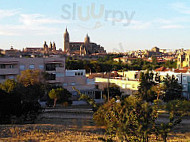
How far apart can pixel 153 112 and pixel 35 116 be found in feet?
31.9

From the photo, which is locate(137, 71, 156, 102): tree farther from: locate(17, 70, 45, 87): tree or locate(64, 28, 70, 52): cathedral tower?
locate(64, 28, 70, 52): cathedral tower

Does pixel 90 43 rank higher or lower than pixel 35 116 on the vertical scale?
higher

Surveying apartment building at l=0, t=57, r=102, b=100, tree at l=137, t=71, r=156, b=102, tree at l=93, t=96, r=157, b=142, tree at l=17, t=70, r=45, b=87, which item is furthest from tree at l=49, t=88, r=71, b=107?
tree at l=93, t=96, r=157, b=142

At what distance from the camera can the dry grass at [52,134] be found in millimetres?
11188

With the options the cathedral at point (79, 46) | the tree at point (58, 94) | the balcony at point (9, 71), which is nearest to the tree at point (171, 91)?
the tree at point (58, 94)

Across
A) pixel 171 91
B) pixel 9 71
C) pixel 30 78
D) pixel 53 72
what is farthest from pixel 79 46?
pixel 30 78

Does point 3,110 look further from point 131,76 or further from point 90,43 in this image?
point 90,43

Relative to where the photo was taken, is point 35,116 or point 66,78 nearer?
point 35,116

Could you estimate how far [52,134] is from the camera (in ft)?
40.0

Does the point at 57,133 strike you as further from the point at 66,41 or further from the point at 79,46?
the point at 79,46

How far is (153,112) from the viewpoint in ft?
25.7

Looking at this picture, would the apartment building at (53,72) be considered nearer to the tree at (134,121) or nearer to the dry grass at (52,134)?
the dry grass at (52,134)

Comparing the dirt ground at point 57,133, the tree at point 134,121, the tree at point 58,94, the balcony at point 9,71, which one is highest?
the balcony at point 9,71

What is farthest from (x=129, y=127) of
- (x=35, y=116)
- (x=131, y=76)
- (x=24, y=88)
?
(x=131, y=76)
